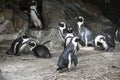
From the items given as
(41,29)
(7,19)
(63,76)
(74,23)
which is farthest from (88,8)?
(63,76)

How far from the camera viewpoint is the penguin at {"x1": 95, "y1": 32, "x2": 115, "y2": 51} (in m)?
7.56

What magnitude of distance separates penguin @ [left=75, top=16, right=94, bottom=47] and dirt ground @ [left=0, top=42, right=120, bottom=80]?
376 millimetres

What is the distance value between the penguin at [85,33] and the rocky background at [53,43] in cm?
31

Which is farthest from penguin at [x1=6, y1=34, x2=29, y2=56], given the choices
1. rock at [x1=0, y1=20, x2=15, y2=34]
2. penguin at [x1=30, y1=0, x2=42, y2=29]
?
penguin at [x1=30, y1=0, x2=42, y2=29]

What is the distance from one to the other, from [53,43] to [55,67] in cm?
160

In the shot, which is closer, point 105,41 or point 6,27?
point 105,41

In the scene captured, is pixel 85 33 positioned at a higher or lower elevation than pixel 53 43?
higher

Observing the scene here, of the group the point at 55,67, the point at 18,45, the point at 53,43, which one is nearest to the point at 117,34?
the point at 53,43

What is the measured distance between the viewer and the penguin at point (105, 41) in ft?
24.8

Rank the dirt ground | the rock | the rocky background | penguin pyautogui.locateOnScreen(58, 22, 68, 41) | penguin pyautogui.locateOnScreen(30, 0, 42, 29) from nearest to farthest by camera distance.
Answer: the dirt ground → the rocky background → penguin pyautogui.locateOnScreen(58, 22, 68, 41) → the rock → penguin pyautogui.locateOnScreen(30, 0, 42, 29)

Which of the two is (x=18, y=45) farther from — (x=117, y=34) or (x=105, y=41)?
(x=117, y=34)

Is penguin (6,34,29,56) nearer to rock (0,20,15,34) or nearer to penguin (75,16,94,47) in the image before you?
rock (0,20,15,34)

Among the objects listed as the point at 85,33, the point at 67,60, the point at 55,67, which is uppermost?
the point at 85,33

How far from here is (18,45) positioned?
24.7 ft
